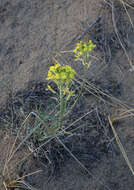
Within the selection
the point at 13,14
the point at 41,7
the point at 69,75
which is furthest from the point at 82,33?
the point at 69,75

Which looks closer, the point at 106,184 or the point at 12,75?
the point at 106,184

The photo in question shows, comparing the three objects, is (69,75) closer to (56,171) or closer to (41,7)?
(56,171)

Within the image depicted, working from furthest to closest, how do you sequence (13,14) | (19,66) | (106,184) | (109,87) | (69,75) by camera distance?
(13,14), (19,66), (109,87), (106,184), (69,75)

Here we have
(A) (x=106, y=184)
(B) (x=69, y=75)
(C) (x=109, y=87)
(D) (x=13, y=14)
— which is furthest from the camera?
(D) (x=13, y=14)

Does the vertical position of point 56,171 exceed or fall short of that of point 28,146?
it falls short

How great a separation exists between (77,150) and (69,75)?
56 cm

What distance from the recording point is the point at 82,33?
2.20m

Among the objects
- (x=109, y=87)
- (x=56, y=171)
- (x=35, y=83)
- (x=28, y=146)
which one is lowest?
(x=56, y=171)

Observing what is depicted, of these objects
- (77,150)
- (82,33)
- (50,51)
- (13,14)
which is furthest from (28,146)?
(13,14)

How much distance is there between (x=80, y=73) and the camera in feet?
6.72

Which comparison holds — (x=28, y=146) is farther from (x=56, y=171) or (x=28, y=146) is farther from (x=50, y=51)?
(x=50, y=51)

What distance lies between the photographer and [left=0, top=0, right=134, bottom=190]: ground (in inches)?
63.9

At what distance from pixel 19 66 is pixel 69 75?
2.80 ft

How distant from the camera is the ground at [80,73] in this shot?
5.32 feet
